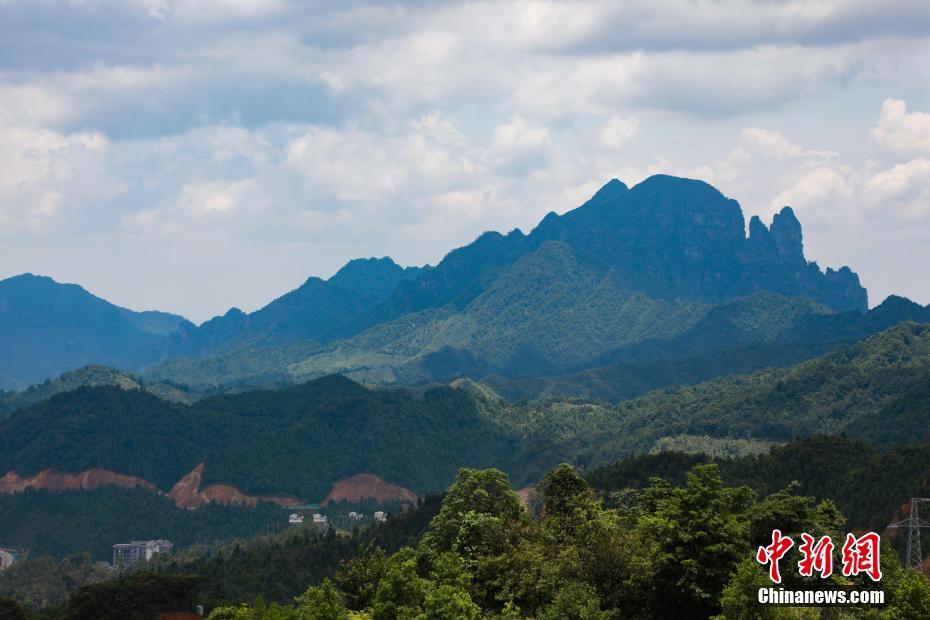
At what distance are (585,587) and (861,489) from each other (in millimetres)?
95218

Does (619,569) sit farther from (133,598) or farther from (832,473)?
(832,473)

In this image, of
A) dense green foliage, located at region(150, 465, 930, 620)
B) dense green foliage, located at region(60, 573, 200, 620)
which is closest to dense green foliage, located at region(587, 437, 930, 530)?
dense green foliage, located at region(60, 573, 200, 620)

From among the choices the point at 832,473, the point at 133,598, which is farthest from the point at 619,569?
the point at 832,473

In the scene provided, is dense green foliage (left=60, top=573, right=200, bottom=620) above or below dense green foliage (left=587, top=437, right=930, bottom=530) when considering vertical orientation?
below

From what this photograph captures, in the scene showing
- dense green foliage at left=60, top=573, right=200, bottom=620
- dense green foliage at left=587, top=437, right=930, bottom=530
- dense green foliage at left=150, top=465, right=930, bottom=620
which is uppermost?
dense green foliage at left=587, top=437, right=930, bottom=530

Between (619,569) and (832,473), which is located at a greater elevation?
(832,473)

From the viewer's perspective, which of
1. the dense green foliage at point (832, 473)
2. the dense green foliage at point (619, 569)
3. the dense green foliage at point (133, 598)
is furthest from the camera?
the dense green foliage at point (832, 473)

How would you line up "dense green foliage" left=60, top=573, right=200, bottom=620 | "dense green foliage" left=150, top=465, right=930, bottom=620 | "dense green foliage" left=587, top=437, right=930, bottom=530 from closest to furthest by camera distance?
"dense green foliage" left=150, top=465, right=930, bottom=620 < "dense green foliage" left=60, top=573, right=200, bottom=620 < "dense green foliage" left=587, top=437, right=930, bottom=530

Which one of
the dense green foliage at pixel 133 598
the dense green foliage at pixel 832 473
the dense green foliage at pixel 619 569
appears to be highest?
the dense green foliage at pixel 832 473

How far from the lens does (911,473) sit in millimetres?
152500

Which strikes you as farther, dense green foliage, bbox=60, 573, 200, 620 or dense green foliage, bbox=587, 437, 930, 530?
dense green foliage, bbox=587, 437, 930, 530

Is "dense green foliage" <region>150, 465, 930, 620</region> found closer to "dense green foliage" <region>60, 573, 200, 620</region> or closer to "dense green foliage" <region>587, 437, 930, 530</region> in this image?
"dense green foliage" <region>60, 573, 200, 620</region>

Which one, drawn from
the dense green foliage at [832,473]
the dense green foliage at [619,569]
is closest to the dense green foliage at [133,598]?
the dense green foliage at [832,473]

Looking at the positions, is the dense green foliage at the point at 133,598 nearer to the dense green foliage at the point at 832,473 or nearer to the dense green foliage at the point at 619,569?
the dense green foliage at the point at 832,473
